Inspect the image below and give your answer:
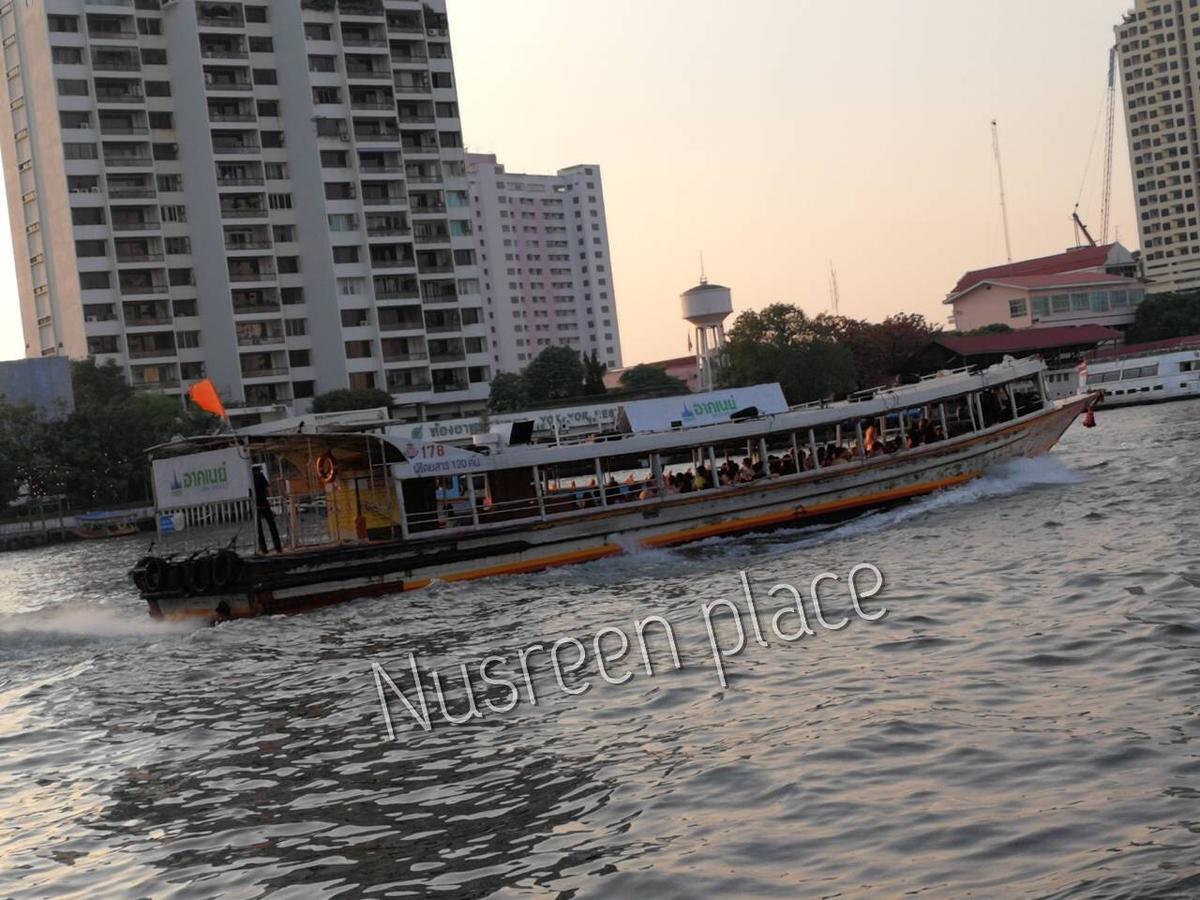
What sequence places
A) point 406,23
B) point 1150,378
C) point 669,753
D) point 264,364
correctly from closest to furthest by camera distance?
point 669,753, point 1150,378, point 264,364, point 406,23

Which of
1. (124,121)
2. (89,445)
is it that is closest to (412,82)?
(124,121)

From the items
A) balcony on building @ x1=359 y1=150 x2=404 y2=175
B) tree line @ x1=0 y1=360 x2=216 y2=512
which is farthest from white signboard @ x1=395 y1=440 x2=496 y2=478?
balcony on building @ x1=359 y1=150 x2=404 y2=175

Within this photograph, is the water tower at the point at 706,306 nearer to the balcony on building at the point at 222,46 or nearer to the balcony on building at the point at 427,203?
the balcony on building at the point at 427,203

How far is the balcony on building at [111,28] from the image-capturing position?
87438 millimetres

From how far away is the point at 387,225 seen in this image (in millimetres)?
90688

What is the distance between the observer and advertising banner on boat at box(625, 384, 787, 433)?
26.9 metres

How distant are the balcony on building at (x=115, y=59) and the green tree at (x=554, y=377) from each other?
32027 mm

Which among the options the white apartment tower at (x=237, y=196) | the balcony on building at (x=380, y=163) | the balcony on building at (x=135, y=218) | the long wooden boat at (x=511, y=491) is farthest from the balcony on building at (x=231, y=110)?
the long wooden boat at (x=511, y=491)

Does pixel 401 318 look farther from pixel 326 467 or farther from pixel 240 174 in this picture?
pixel 326 467

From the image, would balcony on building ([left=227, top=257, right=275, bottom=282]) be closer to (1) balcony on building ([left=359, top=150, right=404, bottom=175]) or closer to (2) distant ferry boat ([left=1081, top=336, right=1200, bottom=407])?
(1) balcony on building ([left=359, top=150, right=404, bottom=175])

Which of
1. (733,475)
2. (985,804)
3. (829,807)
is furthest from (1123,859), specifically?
(733,475)

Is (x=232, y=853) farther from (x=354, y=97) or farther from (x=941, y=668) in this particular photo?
(x=354, y=97)

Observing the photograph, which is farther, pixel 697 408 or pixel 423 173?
pixel 423 173

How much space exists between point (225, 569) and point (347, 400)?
61386mm
